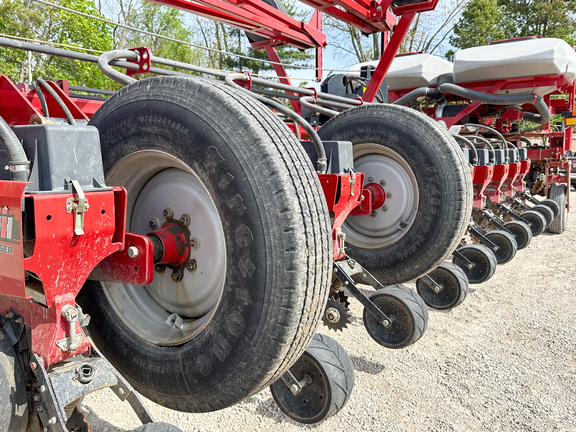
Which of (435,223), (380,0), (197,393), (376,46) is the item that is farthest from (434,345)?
(376,46)

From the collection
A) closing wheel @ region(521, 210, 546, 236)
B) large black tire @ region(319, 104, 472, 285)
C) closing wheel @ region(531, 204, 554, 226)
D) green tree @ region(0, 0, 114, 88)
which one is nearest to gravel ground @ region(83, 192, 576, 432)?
large black tire @ region(319, 104, 472, 285)

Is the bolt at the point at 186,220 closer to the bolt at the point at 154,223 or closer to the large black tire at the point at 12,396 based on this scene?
the bolt at the point at 154,223

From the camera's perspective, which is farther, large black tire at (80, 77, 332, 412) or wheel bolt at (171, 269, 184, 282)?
wheel bolt at (171, 269, 184, 282)

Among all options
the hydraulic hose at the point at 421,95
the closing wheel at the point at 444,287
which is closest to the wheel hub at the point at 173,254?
the closing wheel at the point at 444,287

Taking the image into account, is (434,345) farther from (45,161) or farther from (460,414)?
(45,161)

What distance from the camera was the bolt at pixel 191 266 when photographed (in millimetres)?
1592

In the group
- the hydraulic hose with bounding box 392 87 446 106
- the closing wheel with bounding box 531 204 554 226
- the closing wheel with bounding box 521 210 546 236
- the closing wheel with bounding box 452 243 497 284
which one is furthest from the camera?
the hydraulic hose with bounding box 392 87 446 106

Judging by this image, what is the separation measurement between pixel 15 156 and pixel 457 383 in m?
2.16

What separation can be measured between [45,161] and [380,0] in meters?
3.47

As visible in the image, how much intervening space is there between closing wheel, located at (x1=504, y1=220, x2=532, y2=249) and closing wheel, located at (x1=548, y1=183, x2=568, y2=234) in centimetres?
158

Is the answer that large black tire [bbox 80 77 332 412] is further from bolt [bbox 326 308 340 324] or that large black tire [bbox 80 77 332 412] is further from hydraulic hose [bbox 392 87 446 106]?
hydraulic hose [bbox 392 87 446 106]

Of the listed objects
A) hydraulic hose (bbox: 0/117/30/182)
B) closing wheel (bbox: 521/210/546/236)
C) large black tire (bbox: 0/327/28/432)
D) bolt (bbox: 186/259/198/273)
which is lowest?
closing wheel (bbox: 521/210/546/236)

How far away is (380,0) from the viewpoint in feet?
13.1

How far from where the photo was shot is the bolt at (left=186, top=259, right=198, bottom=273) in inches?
62.7
